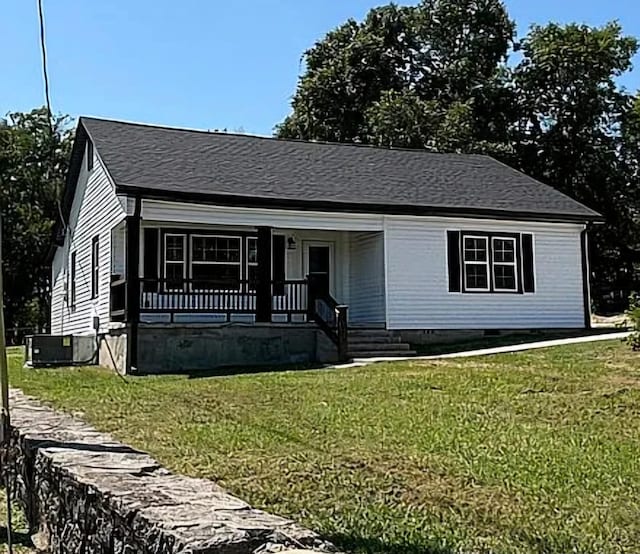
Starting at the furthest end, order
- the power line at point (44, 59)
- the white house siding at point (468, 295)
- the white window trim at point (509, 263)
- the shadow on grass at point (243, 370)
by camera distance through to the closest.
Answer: the white window trim at point (509, 263) < the white house siding at point (468, 295) < the shadow on grass at point (243, 370) < the power line at point (44, 59)

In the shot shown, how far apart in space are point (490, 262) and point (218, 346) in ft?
21.1

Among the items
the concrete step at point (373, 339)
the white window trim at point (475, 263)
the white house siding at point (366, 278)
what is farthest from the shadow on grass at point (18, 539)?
the white window trim at point (475, 263)

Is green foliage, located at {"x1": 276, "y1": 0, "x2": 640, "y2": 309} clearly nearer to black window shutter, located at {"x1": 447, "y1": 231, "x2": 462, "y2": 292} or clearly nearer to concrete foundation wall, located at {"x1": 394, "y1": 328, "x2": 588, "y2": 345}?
concrete foundation wall, located at {"x1": 394, "y1": 328, "x2": 588, "y2": 345}

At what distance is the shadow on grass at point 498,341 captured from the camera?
15.9 metres

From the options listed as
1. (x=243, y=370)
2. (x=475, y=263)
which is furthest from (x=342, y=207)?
(x=243, y=370)

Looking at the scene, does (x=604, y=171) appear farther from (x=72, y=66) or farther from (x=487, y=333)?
(x=72, y=66)

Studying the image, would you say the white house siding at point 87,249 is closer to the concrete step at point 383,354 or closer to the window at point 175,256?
the window at point 175,256

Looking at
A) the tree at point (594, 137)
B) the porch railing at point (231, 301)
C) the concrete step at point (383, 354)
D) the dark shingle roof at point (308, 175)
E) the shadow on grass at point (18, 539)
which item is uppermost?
the tree at point (594, 137)

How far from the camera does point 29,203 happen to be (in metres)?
37.9

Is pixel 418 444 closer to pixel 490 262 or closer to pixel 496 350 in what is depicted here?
pixel 496 350

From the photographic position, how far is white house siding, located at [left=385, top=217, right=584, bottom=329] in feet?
56.9

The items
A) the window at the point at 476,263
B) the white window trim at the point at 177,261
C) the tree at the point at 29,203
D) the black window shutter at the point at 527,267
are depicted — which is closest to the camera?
the white window trim at the point at 177,261

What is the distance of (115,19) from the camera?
6488mm

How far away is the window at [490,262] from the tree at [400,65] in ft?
57.3
